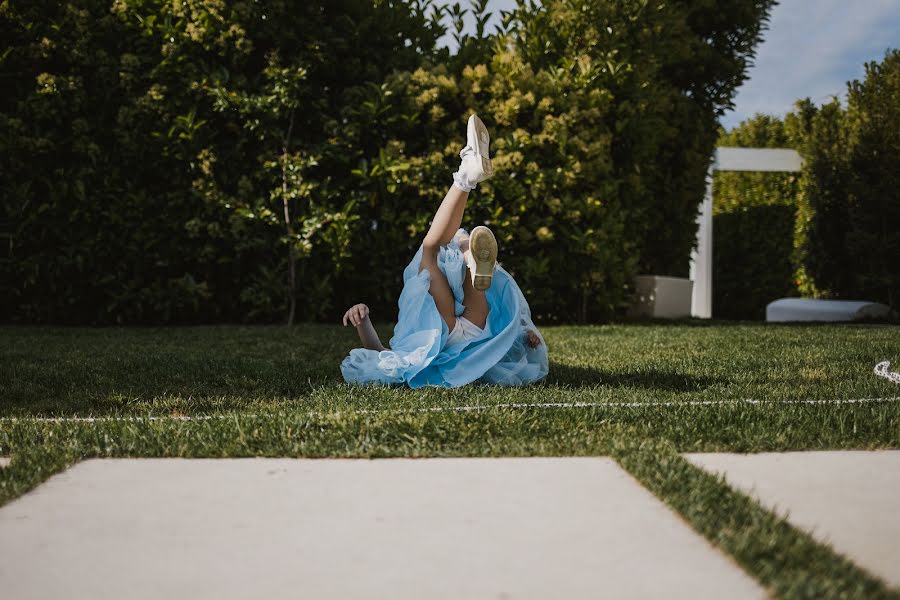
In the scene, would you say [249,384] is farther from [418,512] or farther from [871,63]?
[871,63]

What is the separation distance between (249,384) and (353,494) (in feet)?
6.61

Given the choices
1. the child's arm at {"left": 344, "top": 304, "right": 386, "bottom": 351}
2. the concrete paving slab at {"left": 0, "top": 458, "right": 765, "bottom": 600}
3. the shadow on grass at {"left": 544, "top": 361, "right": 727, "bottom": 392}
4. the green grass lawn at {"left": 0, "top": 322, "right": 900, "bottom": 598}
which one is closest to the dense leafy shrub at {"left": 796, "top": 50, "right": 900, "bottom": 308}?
the green grass lawn at {"left": 0, "top": 322, "right": 900, "bottom": 598}

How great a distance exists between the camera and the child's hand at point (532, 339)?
12.8ft

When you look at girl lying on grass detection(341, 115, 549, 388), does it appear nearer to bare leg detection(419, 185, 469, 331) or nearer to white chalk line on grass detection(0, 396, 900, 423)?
bare leg detection(419, 185, 469, 331)

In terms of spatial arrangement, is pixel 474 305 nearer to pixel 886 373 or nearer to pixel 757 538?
pixel 886 373

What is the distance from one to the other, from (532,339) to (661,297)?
631 cm

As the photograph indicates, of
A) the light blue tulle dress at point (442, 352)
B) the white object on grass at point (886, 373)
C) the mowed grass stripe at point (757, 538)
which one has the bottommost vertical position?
the mowed grass stripe at point (757, 538)

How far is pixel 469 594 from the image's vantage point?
141 cm

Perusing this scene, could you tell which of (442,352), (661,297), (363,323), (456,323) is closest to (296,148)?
(363,323)

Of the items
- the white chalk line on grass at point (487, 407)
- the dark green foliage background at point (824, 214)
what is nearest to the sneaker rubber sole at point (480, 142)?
the white chalk line on grass at point (487, 407)

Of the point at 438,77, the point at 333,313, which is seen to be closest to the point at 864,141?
the point at 438,77

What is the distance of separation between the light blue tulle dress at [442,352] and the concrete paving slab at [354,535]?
144 cm

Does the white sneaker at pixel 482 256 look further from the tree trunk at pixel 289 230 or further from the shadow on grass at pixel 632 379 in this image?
the tree trunk at pixel 289 230

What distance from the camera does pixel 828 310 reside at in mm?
10711
